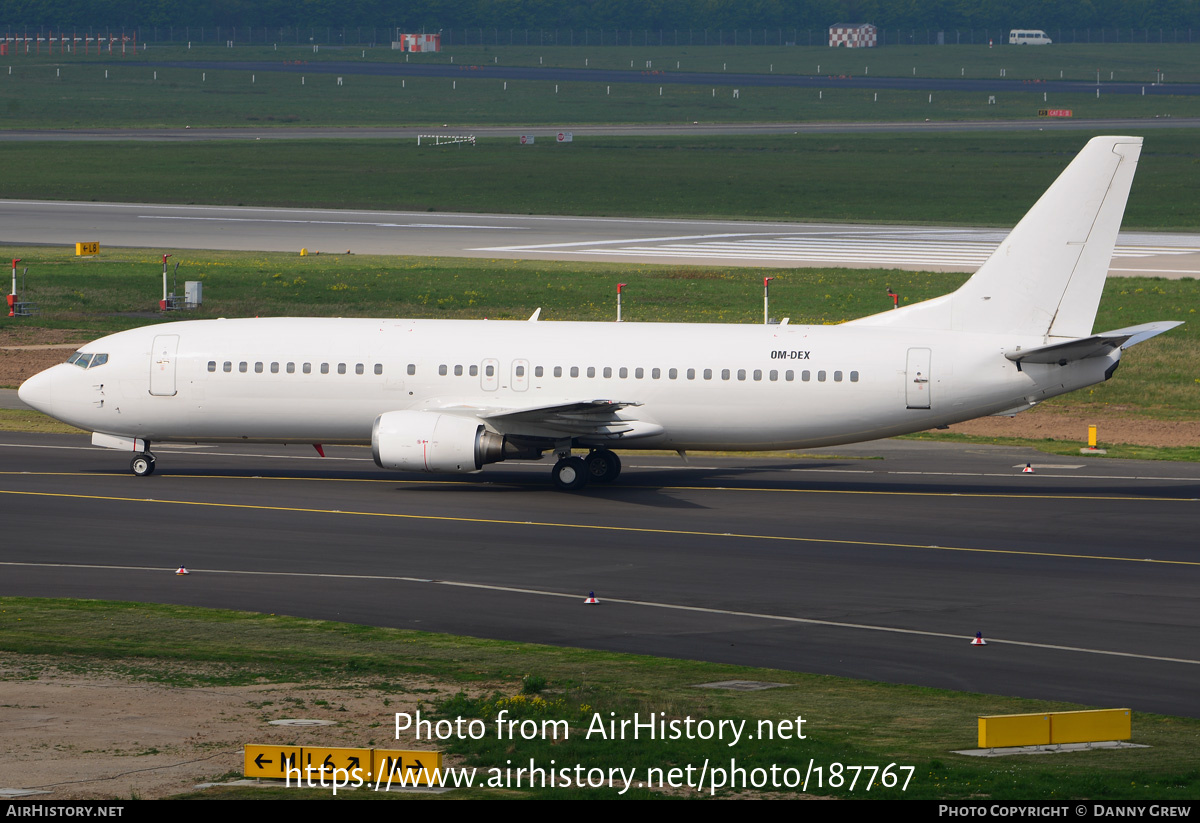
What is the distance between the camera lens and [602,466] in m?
42.1

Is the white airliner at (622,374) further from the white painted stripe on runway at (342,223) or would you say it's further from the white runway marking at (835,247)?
the white painted stripe on runway at (342,223)

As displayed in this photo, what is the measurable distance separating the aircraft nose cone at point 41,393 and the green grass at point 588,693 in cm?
1596

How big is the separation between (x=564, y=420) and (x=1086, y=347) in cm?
1284

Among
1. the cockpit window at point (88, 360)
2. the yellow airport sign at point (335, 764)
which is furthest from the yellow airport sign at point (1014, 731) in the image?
the cockpit window at point (88, 360)

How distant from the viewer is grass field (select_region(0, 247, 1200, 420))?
216 feet

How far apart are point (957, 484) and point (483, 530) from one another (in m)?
13.9

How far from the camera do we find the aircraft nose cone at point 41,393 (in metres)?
43.1

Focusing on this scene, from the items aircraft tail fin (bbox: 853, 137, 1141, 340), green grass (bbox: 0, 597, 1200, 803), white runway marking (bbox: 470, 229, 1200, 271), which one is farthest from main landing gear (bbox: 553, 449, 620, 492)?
white runway marking (bbox: 470, 229, 1200, 271)

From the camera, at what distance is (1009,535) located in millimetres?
35781

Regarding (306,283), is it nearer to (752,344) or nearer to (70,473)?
(70,473)

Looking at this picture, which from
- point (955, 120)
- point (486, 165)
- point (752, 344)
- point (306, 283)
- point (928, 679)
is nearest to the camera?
point (928, 679)

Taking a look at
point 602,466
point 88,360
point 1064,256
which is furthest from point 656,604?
point 88,360

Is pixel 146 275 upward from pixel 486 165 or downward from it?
downward

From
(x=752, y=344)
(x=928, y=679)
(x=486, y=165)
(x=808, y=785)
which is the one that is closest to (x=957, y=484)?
(x=752, y=344)
